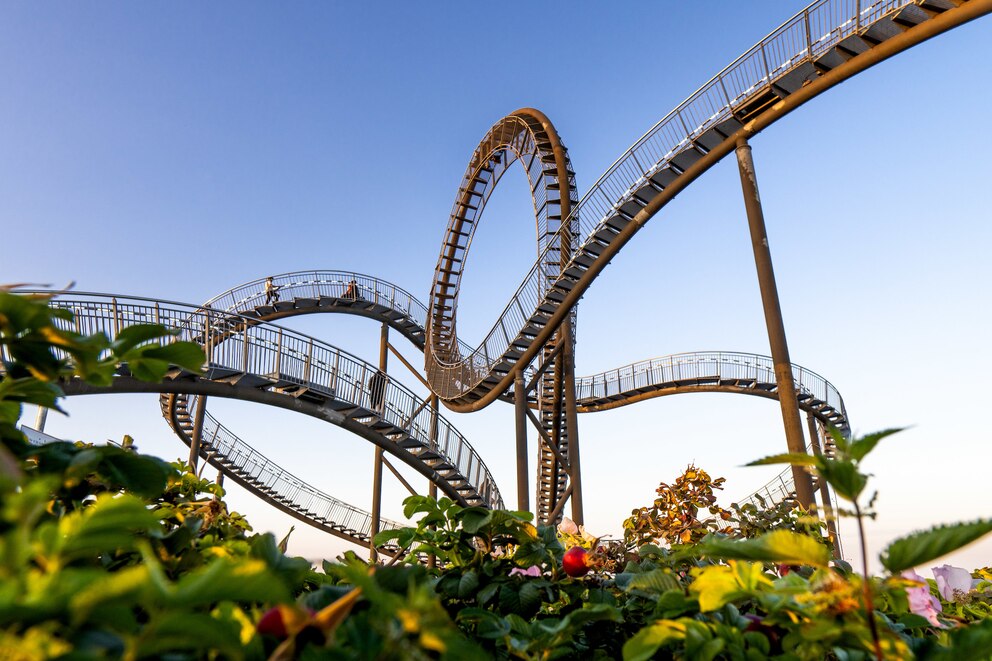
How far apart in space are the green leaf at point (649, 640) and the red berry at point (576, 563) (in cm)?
56

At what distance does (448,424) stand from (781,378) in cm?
765

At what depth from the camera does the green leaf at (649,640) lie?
97cm

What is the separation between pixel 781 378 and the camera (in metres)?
8.23

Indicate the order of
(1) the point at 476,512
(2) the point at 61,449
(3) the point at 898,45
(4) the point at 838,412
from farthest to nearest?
(4) the point at 838,412 → (3) the point at 898,45 → (1) the point at 476,512 → (2) the point at 61,449

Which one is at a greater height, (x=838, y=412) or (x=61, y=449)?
(x=838, y=412)

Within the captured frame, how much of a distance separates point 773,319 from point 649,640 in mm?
8275

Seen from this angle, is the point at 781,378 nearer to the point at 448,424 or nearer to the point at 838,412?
the point at 448,424

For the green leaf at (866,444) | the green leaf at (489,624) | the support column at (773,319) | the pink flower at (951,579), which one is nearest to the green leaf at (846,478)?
the green leaf at (866,444)

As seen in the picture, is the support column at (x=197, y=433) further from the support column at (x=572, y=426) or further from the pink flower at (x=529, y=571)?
the pink flower at (x=529, y=571)

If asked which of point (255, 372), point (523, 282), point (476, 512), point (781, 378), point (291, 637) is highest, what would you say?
point (523, 282)

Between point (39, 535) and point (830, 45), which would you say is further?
point (830, 45)

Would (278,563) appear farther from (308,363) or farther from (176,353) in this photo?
(308,363)

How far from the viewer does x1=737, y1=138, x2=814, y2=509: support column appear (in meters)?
7.91

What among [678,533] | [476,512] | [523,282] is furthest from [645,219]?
[476,512]
